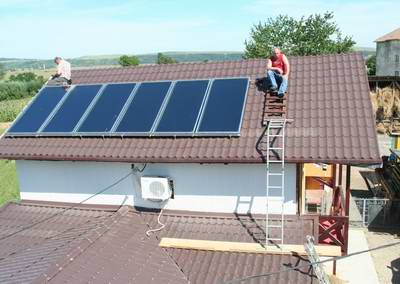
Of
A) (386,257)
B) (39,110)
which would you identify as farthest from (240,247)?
(386,257)

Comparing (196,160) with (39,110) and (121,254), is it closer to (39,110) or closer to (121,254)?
(121,254)

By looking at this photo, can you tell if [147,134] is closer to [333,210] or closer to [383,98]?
[333,210]

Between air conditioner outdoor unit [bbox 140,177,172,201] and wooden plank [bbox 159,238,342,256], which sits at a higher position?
air conditioner outdoor unit [bbox 140,177,172,201]

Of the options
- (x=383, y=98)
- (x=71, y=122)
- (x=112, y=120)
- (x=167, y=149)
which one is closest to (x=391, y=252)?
(x=167, y=149)

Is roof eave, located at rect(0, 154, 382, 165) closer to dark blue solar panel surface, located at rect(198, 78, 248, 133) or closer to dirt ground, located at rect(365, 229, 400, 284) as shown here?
dark blue solar panel surface, located at rect(198, 78, 248, 133)

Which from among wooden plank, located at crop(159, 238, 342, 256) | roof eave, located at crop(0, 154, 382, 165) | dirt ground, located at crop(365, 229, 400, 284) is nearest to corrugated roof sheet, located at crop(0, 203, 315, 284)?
wooden plank, located at crop(159, 238, 342, 256)

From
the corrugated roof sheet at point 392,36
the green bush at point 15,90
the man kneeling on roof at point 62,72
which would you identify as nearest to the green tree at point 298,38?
the corrugated roof sheet at point 392,36
